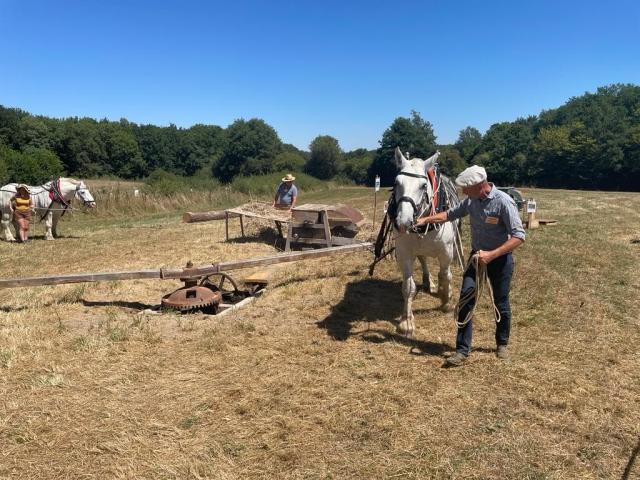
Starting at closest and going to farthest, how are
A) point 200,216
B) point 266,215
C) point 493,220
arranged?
point 493,220, point 266,215, point 200,216

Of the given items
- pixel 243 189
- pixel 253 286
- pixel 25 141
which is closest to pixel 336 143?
pixel 243 189

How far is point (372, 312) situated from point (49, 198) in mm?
11295

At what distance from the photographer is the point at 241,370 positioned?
4316 mm

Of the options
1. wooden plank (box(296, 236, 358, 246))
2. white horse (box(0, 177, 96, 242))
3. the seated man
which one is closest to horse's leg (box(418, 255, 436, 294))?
wooden plank (box(296, 236, 358, 246))

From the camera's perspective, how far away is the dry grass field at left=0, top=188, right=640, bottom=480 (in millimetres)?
2945

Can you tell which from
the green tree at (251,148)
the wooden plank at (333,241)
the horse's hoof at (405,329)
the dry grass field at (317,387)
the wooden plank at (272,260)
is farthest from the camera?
the green tree at (251,148)

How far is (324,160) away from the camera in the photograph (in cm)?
5612

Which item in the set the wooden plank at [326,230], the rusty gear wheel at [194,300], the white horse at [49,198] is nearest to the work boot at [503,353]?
the rusty gear wheel at [194,300]

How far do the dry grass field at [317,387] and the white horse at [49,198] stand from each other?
606cm

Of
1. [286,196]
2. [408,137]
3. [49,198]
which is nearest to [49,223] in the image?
[49,198]

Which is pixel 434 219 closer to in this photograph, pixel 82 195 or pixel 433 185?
pixel 433 185

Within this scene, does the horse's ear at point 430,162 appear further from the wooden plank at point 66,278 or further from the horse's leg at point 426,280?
the wooden plank at point 66,278

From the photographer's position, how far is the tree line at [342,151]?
43.7 metres

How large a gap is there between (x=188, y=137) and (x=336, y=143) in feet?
151
